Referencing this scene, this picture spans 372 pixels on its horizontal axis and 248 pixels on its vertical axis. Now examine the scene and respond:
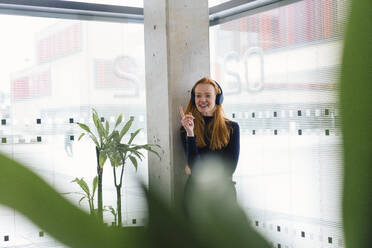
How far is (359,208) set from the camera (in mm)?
133

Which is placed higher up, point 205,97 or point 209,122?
point 205,97

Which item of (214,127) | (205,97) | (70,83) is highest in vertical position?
(70,83)

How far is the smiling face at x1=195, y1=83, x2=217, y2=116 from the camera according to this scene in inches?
126

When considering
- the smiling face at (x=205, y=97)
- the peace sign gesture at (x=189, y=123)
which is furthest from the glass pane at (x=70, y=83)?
the smiling face at (x=205, y=97)

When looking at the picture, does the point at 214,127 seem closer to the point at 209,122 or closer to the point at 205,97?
the point at 209,122

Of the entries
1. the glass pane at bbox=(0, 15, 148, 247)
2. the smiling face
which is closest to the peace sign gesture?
the smiling face

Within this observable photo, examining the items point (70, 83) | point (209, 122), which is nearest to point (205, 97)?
point (209, 122)

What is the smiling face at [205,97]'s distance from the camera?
320cm

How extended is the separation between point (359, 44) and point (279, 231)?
0.07 metres

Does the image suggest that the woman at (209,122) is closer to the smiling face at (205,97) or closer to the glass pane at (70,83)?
the smiling face at (205,97)

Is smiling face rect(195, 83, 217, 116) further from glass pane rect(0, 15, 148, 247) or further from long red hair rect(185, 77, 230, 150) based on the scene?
glass pane rect(0, 15, 148, 247)

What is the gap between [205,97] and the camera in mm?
3199

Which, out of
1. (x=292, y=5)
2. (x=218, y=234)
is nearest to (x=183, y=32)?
(x=292, y=5)

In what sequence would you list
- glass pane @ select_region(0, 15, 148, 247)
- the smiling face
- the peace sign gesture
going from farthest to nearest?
glass pane @ select_region(0, 15, 148, 247), the smiling face, the peace sign gesture
